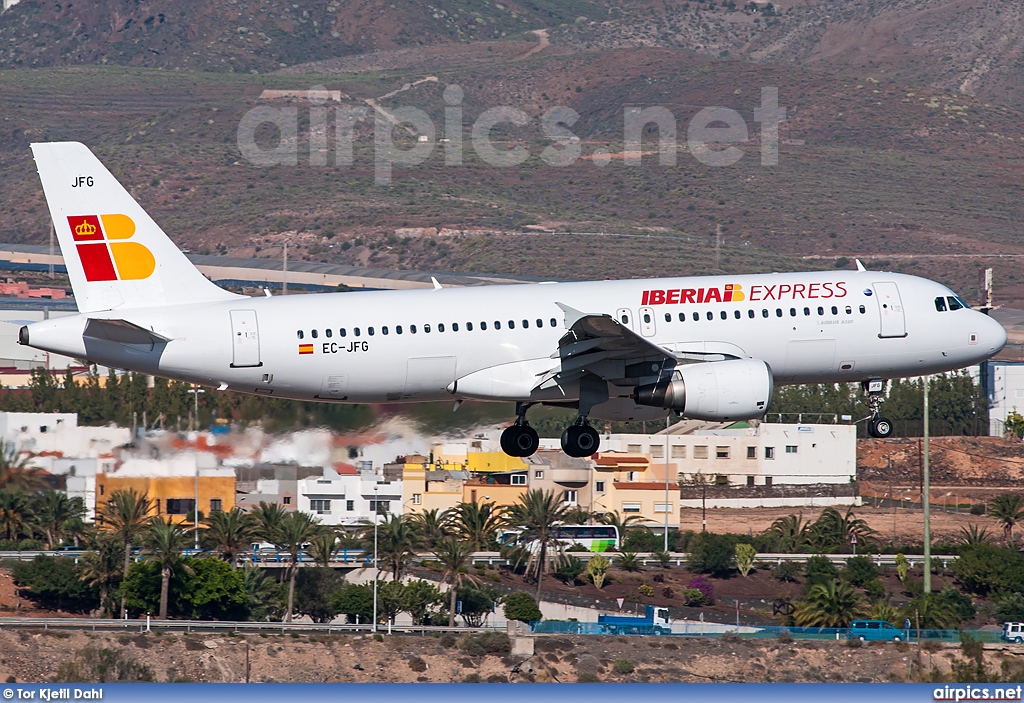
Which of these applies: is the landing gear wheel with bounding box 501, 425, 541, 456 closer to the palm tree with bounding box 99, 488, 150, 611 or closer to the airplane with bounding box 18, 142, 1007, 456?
the airplane with bounding box 18, 142, 1007, 456

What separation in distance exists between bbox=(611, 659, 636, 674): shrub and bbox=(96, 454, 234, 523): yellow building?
20509mm

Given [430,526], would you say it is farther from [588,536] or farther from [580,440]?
[580,440]

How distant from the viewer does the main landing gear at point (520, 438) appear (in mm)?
46719

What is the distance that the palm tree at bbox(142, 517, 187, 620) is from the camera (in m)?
83.2

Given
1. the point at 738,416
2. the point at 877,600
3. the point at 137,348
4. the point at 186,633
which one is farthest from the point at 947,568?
the point at 137,348

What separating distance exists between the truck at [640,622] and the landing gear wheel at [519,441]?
40.6 meters

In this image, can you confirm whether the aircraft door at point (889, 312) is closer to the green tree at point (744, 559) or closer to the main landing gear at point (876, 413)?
the main landing gear at point (876, 413)

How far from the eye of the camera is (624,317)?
4534cm

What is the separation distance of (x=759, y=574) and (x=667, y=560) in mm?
5671

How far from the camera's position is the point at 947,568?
100562mm

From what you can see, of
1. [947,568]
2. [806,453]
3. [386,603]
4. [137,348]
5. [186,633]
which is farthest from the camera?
[806,453]

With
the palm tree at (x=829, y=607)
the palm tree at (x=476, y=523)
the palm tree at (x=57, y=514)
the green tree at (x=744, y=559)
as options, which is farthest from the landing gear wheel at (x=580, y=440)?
the green tree at (x=744, y=559)

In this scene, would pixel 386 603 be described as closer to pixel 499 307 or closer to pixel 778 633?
pixel 778 633

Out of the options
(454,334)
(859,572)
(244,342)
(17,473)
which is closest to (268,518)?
(17,473)
